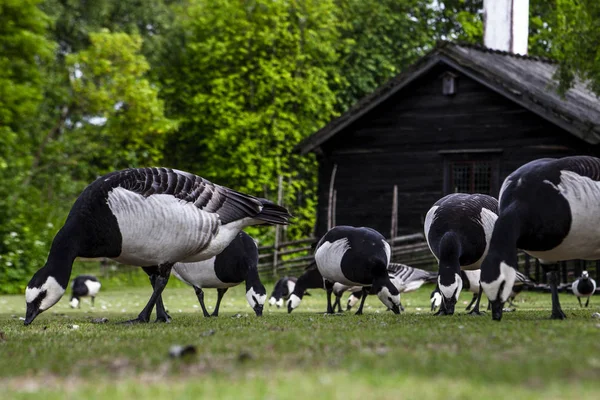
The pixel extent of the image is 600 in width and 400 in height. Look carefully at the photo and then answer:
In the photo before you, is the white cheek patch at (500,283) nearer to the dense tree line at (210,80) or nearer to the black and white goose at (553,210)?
the black and white goose at (553,210)

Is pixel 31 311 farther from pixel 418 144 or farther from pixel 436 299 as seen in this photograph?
pixel 418 144

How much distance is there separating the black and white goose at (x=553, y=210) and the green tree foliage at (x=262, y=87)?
1411 inches

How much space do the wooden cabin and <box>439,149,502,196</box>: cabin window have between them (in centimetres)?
3

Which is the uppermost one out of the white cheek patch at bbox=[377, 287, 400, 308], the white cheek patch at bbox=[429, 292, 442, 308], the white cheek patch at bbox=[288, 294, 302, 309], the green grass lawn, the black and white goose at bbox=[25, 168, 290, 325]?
the black and white goose at bbox=[25, 168, 290, 325]

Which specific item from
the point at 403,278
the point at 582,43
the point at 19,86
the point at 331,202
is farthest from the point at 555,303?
the point at 19,86

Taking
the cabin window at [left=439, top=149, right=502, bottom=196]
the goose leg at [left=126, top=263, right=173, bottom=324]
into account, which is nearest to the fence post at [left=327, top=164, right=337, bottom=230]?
the cabin window at [left=439, top=149, right=502, bottom=196]

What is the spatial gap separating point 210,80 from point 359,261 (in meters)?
36.8

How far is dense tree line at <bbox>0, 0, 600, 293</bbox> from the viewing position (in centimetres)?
4544

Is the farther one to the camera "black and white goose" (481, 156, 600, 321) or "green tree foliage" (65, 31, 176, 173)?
"green tree foliage" (65, 31, 176, 173)

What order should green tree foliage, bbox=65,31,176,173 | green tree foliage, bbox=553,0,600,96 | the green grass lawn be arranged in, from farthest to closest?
green tree foliage, bbox=65,31,176,173, green tree foliage, bbox=553,0,600,96, the green grass lawn

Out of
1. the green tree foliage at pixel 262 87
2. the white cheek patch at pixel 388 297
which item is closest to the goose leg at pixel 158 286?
the white cheek patch at pixel 388 297

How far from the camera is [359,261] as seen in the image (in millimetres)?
14469

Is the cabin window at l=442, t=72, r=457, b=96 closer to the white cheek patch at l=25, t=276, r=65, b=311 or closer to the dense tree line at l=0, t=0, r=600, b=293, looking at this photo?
the dense tree line at l=0, t=0, r=600, b=293

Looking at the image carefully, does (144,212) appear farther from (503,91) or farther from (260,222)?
(503,91)
